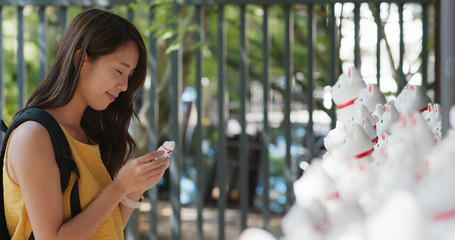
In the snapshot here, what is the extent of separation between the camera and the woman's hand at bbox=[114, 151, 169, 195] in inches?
63.4

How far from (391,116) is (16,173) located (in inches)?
37.2

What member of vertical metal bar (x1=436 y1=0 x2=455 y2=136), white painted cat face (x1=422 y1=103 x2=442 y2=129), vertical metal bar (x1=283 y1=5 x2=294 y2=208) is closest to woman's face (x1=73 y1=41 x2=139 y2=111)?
white painted cat face (x1=422 y1=103 x2=442 y2=129)

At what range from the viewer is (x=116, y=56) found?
1654mm

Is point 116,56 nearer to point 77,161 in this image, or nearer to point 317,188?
point 77,161

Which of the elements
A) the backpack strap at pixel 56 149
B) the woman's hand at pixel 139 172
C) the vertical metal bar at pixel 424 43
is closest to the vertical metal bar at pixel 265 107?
the vertical metal bar at pixel 424 43

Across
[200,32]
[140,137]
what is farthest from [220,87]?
[140,137]

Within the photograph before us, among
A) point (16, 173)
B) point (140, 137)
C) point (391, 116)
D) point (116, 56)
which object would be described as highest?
point (116, 56)

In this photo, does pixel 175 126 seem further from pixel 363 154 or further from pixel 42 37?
pixel 363 154

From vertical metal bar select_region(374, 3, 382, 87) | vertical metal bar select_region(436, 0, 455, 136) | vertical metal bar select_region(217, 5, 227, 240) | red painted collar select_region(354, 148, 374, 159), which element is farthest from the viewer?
vertical metal bar select_region(217, 5, 227, 240)

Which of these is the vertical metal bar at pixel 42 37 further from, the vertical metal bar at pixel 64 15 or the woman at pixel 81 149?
the woman at pixel 81 149

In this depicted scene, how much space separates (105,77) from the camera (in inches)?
64.7

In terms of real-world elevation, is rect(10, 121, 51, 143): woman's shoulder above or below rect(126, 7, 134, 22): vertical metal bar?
below

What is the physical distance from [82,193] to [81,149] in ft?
0.43

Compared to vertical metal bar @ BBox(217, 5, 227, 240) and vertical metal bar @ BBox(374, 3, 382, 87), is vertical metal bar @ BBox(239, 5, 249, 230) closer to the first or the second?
vertical metal bar @ BBox(217, 5, 227, 240)
